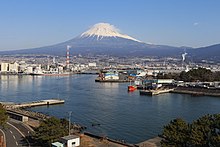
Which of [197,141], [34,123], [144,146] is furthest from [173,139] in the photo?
[34,123]

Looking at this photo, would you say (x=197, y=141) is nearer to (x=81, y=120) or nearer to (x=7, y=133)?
(x=7, y=133)

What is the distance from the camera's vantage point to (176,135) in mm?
2535

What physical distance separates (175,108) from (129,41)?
189ft

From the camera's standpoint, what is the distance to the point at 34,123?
401 centimetres

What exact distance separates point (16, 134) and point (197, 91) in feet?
20.9

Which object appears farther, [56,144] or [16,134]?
[16,134]

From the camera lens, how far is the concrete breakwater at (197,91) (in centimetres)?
820

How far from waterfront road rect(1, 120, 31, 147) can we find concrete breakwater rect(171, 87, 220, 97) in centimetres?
578

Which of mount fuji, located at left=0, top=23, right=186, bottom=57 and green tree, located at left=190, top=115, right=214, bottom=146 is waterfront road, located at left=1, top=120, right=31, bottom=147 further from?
mount fuji, located at left=0, top=23, right=186, bottom=57

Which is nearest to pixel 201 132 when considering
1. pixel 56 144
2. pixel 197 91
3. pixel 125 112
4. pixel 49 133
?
pixel 56 144

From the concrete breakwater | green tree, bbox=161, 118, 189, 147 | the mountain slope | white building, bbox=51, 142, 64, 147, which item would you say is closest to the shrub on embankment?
green tree, bbox=161, 118, 189, 147

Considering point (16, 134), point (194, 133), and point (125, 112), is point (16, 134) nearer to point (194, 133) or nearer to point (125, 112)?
point (194, 133)

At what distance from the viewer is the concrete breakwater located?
26.9 feet

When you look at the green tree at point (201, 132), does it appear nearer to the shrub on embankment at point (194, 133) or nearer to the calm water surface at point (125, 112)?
the shrub on embankment at point (194, 133)
